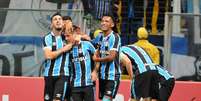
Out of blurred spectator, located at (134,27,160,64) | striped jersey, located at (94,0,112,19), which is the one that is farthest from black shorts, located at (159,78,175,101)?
striped jersey, located at (94,0,112,19)

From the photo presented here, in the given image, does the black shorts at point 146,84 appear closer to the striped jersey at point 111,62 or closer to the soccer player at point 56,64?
the striped jersey at point 111,62

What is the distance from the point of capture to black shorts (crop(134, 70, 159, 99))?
11625 mm

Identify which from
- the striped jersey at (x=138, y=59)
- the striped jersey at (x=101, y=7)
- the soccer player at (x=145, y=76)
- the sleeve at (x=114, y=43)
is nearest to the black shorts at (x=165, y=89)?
the soccer player at (x=145, y=76)

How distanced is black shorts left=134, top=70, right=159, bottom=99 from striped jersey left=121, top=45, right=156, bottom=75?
0.29 ft

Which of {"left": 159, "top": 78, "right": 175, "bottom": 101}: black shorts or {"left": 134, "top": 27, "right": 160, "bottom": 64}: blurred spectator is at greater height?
{"left": 134, "top": 27, "right": 160, "bottom": 64}: blurred spectator

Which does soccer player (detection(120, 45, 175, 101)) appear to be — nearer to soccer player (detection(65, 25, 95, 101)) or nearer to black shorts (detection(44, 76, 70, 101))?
soccer player (detection(65, 25, 95, 101))

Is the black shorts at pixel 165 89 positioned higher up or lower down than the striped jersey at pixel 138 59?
lower down

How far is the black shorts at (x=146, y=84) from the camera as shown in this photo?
11.6m

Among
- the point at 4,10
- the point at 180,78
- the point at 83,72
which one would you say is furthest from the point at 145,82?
the point at 4,10

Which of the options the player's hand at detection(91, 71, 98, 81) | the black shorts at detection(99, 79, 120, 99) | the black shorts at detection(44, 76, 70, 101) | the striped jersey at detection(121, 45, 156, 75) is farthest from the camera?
the striped jersey at detection(121, 45, 156, 75)

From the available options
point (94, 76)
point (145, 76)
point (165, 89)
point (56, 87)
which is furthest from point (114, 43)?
point (165, 89)

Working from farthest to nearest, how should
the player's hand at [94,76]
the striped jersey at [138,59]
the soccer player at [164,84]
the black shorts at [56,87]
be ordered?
the soccer player at [164,84], the striped jersey at [138,59], the player's hand at [94,76], the black shorts at [56,87]

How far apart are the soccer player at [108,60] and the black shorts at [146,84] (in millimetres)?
584

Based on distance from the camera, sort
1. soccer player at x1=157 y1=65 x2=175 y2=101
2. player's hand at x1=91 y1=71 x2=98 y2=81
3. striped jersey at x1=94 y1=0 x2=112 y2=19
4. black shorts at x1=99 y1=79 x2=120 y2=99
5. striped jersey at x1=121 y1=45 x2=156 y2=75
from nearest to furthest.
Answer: player's hand at x1=91 y1=71 x2=98 y2=81, black shorts at x1=99 y1=79 x2=120 y2=99, striped jersey at x1=121 y1=45 x2=156 y2=75, soccer player at x1=157 y1=65 x2=175 y2=101, striped jersey at x1=94 y1=0 x2=112 y2=19
